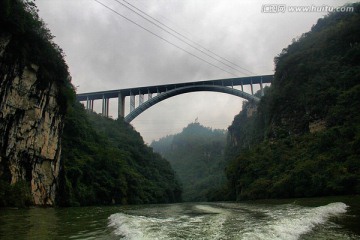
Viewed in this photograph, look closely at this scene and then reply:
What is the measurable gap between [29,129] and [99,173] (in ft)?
52.2

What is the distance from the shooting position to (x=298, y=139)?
3616 cm

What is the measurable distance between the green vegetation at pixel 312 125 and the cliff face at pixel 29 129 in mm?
18178

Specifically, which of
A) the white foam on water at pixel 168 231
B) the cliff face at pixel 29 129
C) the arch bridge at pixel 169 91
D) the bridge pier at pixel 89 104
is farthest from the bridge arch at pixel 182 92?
the white foam on water at pixel 168 231

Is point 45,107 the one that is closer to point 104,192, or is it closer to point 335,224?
point 104,192

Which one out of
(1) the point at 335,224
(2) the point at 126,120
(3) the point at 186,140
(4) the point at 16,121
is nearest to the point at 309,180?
(1) the point at 335,224

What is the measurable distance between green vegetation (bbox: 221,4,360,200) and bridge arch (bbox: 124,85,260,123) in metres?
4.39

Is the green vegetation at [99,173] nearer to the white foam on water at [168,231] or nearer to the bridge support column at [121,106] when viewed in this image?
the bridge support column at [121,106]

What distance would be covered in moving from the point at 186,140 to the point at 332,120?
139m

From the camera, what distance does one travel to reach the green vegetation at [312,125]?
82.3ft

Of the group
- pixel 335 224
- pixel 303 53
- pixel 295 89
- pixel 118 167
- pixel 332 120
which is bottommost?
pixel 335 224

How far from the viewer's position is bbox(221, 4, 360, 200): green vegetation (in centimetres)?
2509

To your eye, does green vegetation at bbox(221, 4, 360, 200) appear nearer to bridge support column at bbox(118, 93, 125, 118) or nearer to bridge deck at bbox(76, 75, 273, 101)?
bridge deck at bbox(76, 75, 273, 101)

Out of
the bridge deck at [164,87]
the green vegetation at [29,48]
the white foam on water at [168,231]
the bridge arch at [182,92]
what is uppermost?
the bridge deck at [164,87]

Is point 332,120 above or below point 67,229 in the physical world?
above
